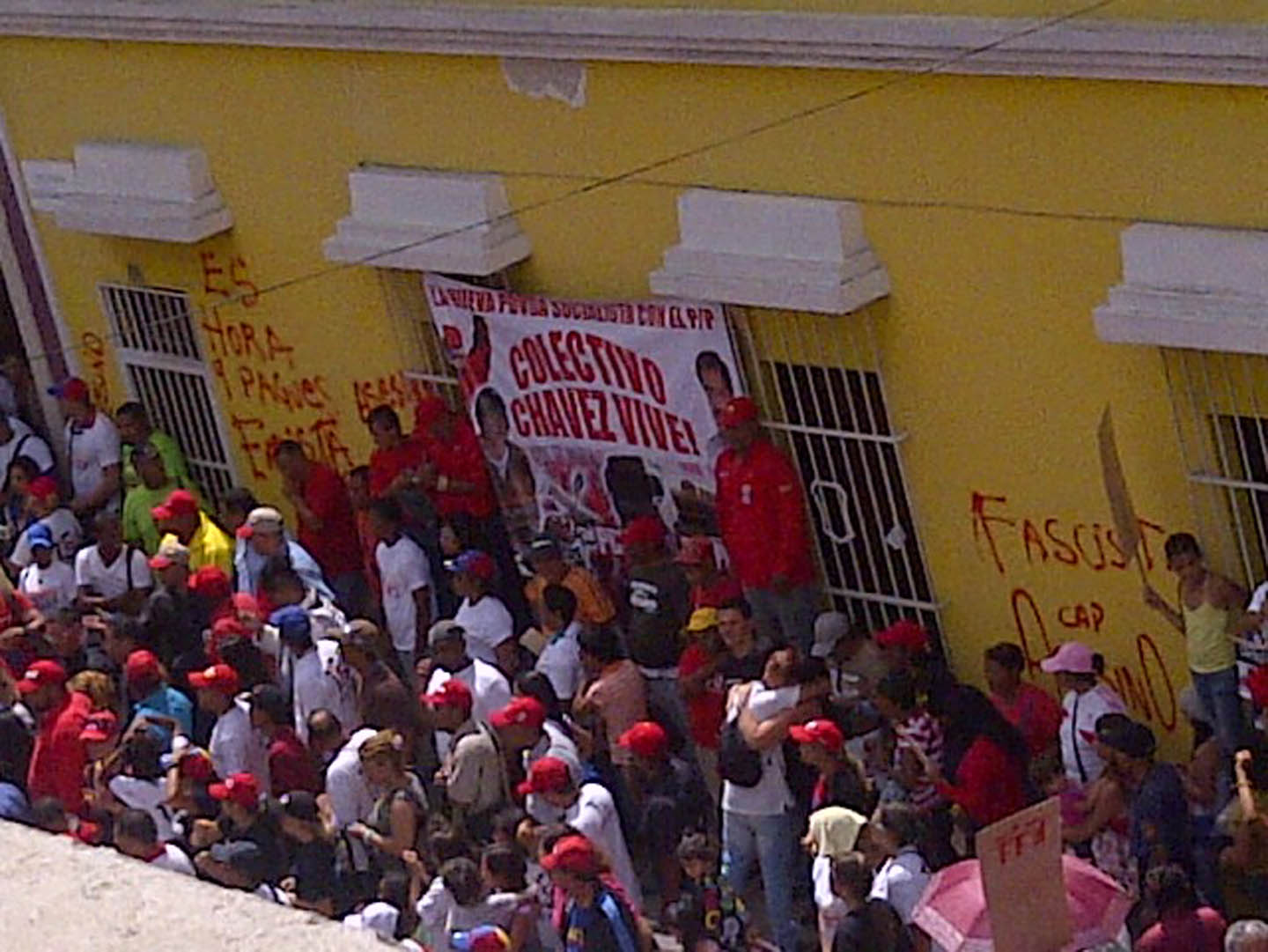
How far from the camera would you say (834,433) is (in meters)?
10.2

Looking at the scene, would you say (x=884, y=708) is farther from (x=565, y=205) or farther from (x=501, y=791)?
(x=565, y=205)

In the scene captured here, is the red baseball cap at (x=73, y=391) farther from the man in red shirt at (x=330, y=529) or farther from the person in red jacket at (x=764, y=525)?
the person in red jacket at (x=764, y=525)

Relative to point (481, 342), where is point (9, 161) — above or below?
above

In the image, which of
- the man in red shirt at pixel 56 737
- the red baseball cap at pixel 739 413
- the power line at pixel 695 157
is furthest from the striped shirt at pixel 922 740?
the man in red shirt at pixel 56 737

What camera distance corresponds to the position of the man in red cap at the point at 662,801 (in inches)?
355

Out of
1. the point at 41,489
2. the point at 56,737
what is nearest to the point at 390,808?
the point at 56,737

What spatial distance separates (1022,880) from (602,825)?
2891mm

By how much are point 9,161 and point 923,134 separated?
5637 mm

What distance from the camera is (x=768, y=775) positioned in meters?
8.95

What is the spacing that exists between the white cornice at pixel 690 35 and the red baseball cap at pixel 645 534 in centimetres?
178

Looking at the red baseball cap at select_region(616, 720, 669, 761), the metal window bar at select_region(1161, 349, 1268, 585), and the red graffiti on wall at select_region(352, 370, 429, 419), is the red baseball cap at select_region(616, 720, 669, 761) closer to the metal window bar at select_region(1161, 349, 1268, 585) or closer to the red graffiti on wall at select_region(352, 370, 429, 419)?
the metal window bar at select_region(1161, 349, 1268, 585)

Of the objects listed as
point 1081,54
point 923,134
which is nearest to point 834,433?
A: point 923,134

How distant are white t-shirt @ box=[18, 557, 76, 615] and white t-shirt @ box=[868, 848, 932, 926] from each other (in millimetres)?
4782

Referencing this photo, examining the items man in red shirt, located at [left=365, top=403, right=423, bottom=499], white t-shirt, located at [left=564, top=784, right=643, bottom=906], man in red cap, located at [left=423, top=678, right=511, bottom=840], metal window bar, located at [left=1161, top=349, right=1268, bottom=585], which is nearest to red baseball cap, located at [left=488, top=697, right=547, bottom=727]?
man in red cap, located at [left=423, top=678, right=511, bottom=840]
